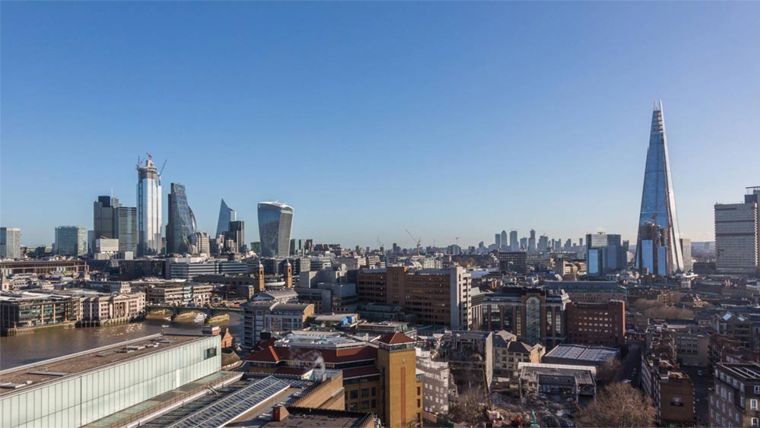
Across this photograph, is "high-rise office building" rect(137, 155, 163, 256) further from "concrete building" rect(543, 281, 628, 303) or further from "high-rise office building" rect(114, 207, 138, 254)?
"concrete building" rect(543, 281, 628, 303)

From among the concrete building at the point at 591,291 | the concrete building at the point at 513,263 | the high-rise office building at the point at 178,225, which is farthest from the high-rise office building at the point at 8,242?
the concrete building at the point at 591,291

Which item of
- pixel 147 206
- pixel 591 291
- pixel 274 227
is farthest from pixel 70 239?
pixel 591 291

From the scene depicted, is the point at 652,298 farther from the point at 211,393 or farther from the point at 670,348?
the point at 211,393

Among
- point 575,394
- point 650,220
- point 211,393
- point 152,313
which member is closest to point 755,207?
point 650,220

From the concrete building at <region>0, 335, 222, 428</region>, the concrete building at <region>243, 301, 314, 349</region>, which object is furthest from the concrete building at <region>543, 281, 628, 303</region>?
the concrete building at <region>0, 335, 222, 428</region>

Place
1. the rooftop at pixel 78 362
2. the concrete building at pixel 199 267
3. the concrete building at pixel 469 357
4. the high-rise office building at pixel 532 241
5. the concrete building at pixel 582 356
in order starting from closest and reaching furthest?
the rooftop at pixel 78 362
the concrete building at pixel 469 357
the concrete building at pixel 582 356
the concrete building at pixel 199 267
the high-rise office building at pixel 532 241

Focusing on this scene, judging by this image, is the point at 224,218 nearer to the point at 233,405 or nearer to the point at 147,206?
the point at 147,206

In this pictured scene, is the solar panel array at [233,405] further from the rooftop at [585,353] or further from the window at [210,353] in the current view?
the rooftop at [585,353]
